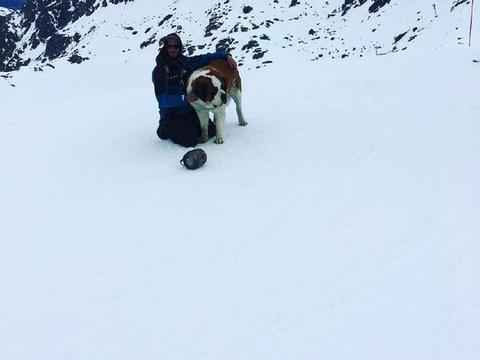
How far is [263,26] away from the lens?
44.1m

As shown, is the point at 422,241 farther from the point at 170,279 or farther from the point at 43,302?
the point at 43,302

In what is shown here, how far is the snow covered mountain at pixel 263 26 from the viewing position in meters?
32.1

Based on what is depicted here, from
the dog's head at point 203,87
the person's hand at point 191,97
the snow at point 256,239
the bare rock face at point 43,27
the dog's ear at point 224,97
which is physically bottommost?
the bare rock face at point 43,27

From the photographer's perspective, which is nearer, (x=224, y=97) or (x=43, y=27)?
(x=224, y=97)

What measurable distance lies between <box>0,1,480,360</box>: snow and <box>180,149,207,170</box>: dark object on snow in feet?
0.35

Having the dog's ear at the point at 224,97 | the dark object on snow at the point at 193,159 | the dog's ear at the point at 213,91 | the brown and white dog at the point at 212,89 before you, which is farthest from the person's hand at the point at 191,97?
the dark object on snow at the point at 193,159

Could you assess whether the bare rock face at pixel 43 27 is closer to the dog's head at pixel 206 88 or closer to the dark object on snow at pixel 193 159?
the dog's head at pixel 206 88

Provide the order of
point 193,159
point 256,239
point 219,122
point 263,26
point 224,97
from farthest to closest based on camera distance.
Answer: point 263,26 < point 219,122 < point 224,97 < point 193,159 < point 256,239

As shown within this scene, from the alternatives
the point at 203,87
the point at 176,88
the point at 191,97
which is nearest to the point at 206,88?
the point at 203,87

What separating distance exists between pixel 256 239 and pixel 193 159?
6.19ft

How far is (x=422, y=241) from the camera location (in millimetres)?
3789

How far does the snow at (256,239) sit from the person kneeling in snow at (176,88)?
25 cm

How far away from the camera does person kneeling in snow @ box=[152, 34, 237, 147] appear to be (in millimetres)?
6527

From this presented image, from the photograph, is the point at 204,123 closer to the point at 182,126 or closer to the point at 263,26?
the point at 182,126
